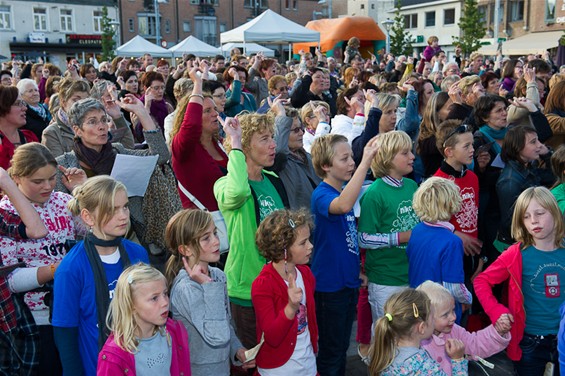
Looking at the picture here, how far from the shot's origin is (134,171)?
4.21 metres

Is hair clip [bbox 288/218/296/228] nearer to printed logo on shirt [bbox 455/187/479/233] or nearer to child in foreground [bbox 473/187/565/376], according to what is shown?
child in foreground [bbox 473/187/565/376]

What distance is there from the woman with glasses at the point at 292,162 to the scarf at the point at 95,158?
1200 mm

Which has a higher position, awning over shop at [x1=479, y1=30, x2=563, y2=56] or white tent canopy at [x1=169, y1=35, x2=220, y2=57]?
awning over shop at [x1=479, y1=30, x2=563, y2=56]

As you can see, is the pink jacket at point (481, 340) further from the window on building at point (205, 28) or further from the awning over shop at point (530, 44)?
the window on building at point (205, 28)

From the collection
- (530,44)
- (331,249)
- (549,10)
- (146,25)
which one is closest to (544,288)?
(331,249)

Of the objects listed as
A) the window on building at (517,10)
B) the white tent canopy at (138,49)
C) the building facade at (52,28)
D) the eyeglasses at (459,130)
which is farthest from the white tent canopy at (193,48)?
the window on building at (517,10)

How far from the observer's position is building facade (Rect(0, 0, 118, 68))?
4222 cm

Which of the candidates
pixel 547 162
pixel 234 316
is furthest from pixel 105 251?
pixel 547 162

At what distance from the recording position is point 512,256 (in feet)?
11.5

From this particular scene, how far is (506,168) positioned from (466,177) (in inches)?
13.5

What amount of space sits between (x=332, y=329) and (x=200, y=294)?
1159mm

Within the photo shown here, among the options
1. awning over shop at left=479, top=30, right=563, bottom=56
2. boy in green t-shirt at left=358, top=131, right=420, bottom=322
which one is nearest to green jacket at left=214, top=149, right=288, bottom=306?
boy in green t-shirt at left=358, top=131, right=420, bottom=322

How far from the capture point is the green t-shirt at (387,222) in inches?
150

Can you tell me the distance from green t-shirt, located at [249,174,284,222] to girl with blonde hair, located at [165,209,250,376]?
61 cm
